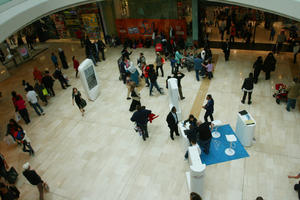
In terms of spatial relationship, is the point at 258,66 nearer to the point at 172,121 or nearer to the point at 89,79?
the point at 172,121

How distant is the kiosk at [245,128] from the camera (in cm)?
759

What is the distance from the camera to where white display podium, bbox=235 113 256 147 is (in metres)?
7.59

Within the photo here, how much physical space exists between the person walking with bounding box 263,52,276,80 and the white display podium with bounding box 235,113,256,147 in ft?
14.7

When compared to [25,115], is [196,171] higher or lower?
higher

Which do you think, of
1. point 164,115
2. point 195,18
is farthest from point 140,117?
point 195,18

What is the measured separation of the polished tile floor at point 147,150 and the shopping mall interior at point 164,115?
0.12 feet

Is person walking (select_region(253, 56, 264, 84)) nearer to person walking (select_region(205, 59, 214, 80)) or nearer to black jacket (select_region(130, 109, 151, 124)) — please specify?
person walking (select_region(205, 59, 214, 80))

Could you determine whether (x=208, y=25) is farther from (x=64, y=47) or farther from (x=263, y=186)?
(x=263, y=186)

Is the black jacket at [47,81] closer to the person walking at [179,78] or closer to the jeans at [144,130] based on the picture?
the jeans at [144,130]

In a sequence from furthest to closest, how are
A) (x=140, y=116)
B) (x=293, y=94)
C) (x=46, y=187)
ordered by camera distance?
(x=293, y=94)
(x=140, y=116)
(x=46, y=187)

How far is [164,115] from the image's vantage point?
10055 millimetres

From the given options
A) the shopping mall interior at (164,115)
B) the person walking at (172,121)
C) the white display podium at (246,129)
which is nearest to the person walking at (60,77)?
the shopping mall interior at (164,115)

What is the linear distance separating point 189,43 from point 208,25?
2.08 m

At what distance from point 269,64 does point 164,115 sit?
5543 mm
